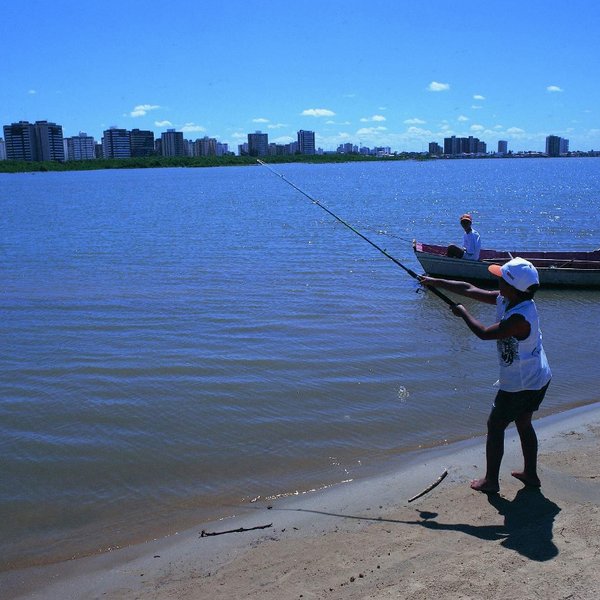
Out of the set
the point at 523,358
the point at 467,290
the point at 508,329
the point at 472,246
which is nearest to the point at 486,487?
the point at 523,358

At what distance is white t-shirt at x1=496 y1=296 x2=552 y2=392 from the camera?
5.27m

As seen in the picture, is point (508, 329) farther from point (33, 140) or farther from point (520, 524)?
point (33, 140)

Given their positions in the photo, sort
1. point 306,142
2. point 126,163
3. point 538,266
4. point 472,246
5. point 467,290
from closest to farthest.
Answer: point 467,290
point 472,246
point 538,266
point 306,142
point 126,163

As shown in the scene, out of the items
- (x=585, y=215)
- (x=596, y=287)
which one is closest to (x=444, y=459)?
(x=596, y=287)

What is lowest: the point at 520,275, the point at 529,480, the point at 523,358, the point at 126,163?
the point at 529,480

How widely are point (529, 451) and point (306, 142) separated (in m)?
163

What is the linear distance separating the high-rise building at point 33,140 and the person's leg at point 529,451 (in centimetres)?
19193

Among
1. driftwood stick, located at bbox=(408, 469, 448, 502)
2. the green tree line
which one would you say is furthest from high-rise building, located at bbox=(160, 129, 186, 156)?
driftwood stick, located at bbox=(408, 469, 448, 502)

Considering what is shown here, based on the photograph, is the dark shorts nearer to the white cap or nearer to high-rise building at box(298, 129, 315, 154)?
the white cap

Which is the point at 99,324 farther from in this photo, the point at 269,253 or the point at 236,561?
the point at 269,253

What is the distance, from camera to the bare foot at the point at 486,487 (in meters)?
5.78

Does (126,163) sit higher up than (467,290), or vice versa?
(126,163)

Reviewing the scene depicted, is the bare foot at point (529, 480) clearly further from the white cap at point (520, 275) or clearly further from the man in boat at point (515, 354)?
the white cap at point (520, 275)

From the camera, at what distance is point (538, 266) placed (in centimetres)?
1741
